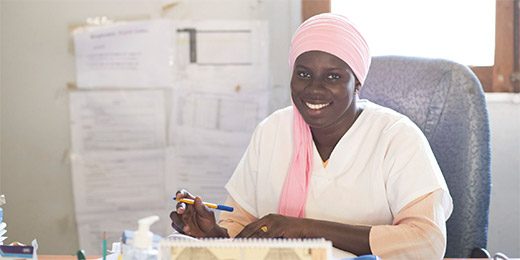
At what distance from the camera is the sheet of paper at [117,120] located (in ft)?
7.53

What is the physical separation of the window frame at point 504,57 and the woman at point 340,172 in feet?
2.62

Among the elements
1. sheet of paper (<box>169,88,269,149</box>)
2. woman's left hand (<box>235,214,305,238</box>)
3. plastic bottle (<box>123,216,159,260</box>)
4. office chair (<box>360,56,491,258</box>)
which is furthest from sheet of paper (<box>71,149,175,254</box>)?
plastic bottle (<box>123,216,159,260</box>)

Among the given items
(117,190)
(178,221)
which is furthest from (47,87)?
(178,221)

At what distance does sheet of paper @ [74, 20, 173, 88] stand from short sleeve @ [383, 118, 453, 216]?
1.08m

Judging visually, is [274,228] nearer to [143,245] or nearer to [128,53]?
[143,245]

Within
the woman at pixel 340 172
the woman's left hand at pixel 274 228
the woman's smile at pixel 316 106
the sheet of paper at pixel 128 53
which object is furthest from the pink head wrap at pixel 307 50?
the sheet of paper at pixel 128 53

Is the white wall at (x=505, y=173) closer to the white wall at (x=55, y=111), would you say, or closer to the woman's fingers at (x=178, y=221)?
the white wall at (x=55, y=111)

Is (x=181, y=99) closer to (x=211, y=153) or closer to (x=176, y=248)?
(x=211, y=153)

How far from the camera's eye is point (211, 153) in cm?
231

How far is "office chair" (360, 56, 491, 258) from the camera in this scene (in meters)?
1.65

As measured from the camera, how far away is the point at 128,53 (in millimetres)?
2270

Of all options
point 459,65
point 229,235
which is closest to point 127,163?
point 229,235

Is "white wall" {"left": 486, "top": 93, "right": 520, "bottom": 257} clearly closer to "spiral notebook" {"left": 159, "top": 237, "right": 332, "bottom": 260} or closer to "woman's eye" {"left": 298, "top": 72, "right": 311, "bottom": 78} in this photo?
"woman's eye" {"left": 298, "top": 72, "right": 311, "bottom": 78}

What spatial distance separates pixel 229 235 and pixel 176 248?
0.65 meters
